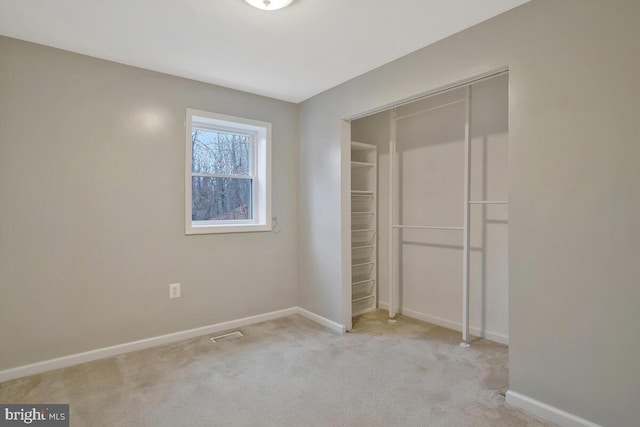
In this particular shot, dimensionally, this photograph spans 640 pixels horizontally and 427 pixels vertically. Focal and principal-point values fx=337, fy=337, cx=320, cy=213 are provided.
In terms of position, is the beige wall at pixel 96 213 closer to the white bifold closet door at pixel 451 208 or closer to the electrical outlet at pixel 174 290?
the electrical outlet at pixel 174 290

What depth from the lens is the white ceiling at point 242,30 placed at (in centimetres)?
197

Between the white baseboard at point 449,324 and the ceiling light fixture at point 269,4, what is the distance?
303 centimetres

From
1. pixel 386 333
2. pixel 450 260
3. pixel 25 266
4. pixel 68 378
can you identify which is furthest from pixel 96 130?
pixel 450 260

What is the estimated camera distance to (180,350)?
2.81m

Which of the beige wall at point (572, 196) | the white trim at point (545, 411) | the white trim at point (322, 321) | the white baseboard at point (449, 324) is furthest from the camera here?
the white trim at point (322, 321)

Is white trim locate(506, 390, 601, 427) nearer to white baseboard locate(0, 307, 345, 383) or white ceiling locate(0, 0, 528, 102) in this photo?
white baseboard locate(0, 307, 345, 383)

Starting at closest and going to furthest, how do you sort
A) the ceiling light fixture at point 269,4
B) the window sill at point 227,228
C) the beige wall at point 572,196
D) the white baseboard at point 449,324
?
the beige wall at point 572,196 → the ceiling light fixture at point 269,4 → the white baseboard at point 449,324 → the window sill at point 227,228

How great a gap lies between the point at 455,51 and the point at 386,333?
2430mm

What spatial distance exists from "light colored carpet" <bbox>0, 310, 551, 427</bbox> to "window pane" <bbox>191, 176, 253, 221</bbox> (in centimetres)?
119

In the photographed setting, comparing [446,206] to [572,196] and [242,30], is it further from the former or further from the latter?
[242,30]

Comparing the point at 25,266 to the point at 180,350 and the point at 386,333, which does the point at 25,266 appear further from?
the point at 386,333

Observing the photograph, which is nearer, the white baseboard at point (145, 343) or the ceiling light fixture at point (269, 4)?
the ceiling light fixture at point (269, 4)

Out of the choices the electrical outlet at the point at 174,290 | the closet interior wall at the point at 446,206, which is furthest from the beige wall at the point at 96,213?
the closet interior wall at the point at 446,206

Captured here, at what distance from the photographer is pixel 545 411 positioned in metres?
1.87
